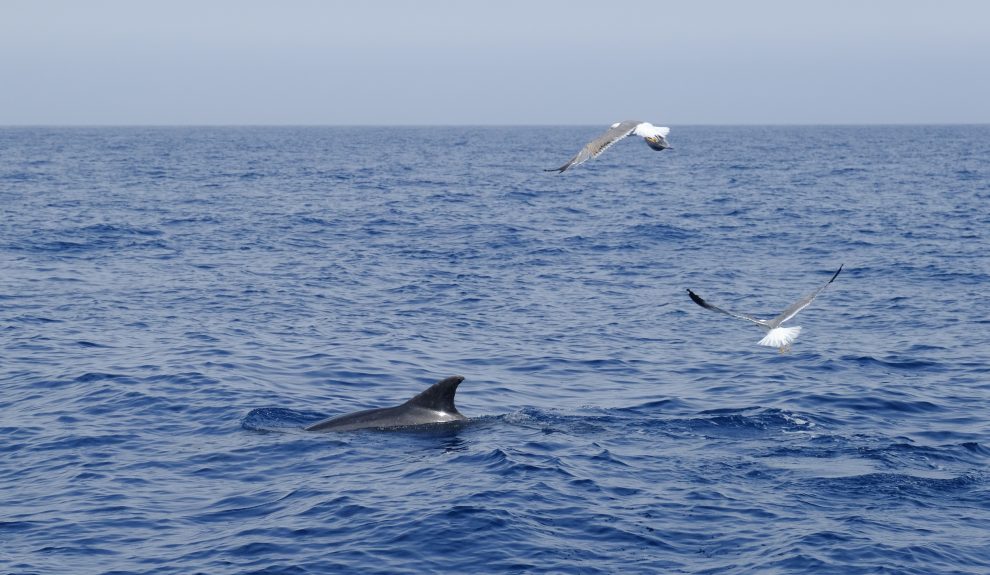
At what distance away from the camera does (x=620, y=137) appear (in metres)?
14.3

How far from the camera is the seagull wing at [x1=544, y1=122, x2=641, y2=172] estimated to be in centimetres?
1345

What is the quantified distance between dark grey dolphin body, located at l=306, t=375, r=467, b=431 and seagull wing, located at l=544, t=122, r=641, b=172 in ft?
17.9

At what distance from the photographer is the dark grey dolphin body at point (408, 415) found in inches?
734

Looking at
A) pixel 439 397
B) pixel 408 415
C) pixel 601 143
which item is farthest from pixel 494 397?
pixel 601 143

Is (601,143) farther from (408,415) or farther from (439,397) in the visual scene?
(408,415)

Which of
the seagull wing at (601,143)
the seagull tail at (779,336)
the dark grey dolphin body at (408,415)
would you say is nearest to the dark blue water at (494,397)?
the dark grey dolphin body at (408,415)

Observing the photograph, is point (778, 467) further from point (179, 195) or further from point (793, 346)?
point (179, 195)

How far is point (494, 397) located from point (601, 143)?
829 cm

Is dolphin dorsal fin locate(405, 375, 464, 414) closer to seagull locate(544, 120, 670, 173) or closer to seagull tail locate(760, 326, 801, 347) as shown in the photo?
seagull locate(544, 120, 670, 173)

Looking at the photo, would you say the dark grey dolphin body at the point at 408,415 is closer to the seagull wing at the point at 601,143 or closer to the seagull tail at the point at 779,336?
the seagull wing at the point at 601,143

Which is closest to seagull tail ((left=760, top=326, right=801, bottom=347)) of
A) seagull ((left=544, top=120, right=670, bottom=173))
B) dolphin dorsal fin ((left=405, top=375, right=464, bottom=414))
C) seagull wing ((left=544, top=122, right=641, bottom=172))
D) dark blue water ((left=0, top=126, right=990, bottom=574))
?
dark blue water ((left=0, top=126, right=990, bottom=574))

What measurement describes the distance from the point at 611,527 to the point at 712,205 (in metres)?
48.6

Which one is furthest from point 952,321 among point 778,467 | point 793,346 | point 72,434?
point 72,434

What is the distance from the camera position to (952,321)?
2805 cm
